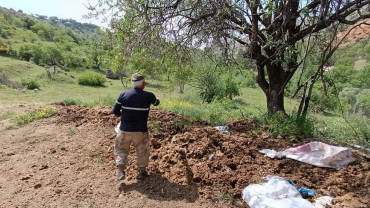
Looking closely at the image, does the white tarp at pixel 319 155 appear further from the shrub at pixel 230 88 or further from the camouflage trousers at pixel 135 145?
the shrub at pixel 230 88

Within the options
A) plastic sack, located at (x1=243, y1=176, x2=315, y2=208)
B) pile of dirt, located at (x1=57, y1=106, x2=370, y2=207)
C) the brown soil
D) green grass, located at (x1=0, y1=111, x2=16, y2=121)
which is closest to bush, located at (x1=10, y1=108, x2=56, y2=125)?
green grass, located at (x1=0, y1=111, x2=16, y2=121)

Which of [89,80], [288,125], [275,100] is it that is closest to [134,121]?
[288,125]

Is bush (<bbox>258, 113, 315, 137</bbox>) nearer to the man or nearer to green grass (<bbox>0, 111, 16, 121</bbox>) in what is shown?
the man

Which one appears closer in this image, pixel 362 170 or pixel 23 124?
pixel 362 170

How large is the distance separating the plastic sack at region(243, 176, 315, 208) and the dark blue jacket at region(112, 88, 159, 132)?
1.62 m

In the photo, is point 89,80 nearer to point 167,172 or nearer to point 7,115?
point 7,115

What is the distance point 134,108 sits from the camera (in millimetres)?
3709

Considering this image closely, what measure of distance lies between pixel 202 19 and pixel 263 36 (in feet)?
4.28

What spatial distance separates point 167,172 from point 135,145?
0.59 metres

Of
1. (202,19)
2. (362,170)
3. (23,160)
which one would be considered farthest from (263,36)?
(23,160)

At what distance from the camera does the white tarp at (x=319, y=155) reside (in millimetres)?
3943

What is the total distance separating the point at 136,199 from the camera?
3393mm

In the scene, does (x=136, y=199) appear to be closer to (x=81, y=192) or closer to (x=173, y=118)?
(x=81, y=192)

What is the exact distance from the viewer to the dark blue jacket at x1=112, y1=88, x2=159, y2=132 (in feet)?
12.2
